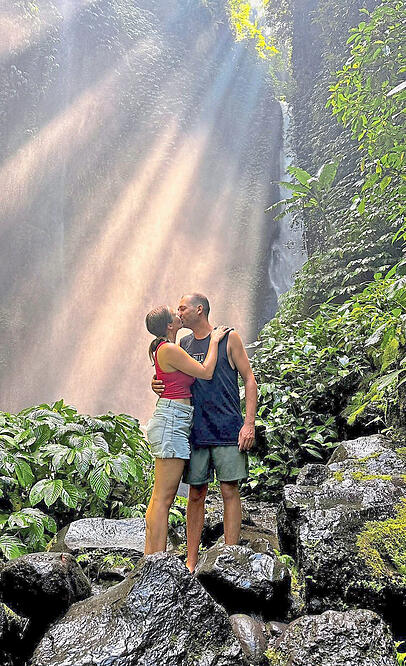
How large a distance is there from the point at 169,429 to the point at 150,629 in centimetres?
123

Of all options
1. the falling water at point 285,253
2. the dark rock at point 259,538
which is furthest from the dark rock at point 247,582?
the falling water at point 285,253

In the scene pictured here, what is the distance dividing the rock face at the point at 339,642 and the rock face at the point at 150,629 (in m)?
0.18

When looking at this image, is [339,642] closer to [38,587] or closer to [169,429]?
[38,587]

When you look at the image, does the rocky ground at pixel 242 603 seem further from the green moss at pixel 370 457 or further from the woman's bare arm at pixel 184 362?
the woman's bare arm at pixel 184 362

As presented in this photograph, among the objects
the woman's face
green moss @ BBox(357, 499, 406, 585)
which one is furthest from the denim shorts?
green moss @ BBox(357, 499, 406, 585)

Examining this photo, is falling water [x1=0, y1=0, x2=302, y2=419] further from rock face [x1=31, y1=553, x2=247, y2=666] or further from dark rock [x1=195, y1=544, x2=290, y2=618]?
rock face [x1=31, y1=553, x2=247, y2=666]

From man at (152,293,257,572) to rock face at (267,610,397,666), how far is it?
3.98 feet

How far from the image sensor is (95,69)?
15.9 m

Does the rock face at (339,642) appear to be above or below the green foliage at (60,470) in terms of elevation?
below

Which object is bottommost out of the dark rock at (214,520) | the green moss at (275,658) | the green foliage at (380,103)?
the green moss at (275,658)

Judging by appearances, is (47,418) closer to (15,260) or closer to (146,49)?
(15,260)

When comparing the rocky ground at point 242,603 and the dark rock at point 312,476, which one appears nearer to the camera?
the rocky ground at point 242,603

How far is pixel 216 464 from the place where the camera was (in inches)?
113

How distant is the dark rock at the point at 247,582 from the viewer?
2.13 meters
